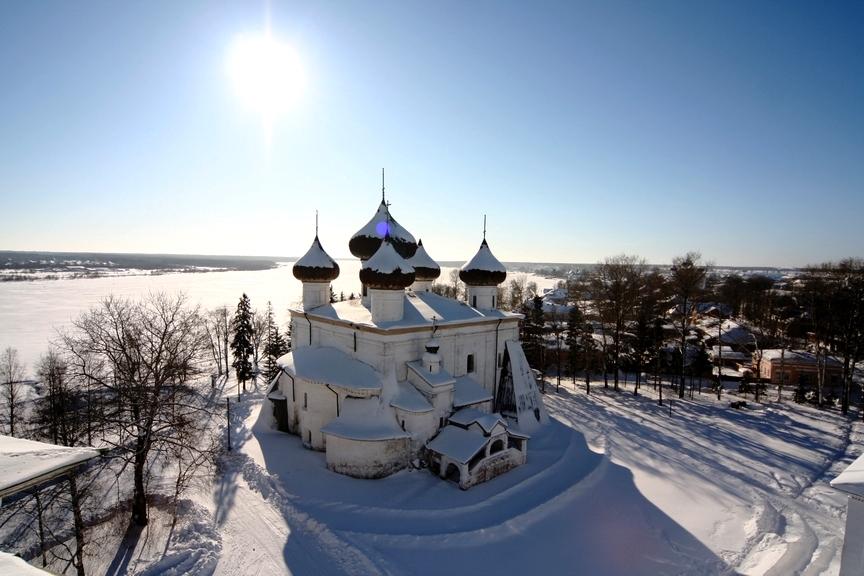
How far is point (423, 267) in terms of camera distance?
19.6 m

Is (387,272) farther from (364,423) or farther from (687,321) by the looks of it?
(687,321)

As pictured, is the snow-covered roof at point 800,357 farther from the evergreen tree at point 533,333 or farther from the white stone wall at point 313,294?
the white stone wall at point 313,294

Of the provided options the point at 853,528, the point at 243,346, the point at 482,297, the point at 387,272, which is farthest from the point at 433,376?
the point at 243,346

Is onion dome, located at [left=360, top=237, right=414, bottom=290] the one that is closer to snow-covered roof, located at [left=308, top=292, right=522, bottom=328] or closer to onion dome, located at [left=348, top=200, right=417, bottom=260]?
snow-covered roof, located at [left=308, top=292, right=522, bottom=328]

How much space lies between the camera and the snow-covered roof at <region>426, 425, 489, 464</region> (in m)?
12.1

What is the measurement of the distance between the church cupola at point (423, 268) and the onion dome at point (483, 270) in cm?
213

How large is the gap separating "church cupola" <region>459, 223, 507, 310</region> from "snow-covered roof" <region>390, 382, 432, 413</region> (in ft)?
18.7

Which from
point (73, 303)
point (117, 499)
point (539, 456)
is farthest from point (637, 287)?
point (73, 303)

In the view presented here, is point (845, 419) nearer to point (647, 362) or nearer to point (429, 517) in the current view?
point (647, 362)

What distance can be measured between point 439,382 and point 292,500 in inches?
215

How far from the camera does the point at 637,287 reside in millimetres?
24875

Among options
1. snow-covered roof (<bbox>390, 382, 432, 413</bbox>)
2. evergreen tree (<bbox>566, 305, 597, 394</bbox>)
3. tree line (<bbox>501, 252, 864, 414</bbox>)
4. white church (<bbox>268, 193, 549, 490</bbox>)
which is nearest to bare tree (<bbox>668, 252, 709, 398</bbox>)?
tree line (<bbox>501, 252, 864, 414</bbox>)

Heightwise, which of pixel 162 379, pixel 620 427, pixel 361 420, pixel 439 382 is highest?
pixel 162 379

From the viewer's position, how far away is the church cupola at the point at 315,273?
1745 centimetres
